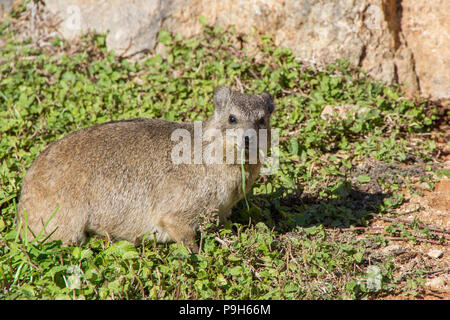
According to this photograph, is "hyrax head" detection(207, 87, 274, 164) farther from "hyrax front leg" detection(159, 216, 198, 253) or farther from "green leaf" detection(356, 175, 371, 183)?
"green leaf" detection(356, 175, 371, 183)

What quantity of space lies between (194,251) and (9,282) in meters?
1.54

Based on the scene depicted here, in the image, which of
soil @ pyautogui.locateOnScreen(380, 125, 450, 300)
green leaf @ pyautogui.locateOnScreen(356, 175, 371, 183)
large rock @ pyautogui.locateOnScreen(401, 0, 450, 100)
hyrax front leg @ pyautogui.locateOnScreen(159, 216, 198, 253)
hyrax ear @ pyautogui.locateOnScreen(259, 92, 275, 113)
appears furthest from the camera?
large rock @ pyautogui.locateOnScreen(401, 0, 450, 100)

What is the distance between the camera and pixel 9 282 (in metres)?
4.09

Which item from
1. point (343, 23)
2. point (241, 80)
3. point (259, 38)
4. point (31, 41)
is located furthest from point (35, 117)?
point (343, 23)

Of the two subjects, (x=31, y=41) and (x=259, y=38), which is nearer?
(x=259, y=38)

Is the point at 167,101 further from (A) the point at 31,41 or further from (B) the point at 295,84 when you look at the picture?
(A) the point at 31,41

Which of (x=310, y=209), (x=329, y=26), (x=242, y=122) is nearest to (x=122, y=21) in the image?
(x=329, y=26)

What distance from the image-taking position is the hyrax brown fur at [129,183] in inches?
181

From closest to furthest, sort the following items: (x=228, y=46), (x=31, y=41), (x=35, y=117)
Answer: (x=35, y=117) < (x=228, y=46) < (x=31, y=41)

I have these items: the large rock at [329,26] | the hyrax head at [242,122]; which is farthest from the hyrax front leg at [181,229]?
the large rock at [329,26]

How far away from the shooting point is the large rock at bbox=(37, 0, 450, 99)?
716 cm

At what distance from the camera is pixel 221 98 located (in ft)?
16.6

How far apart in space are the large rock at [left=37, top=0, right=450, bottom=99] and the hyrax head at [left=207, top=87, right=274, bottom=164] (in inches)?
100

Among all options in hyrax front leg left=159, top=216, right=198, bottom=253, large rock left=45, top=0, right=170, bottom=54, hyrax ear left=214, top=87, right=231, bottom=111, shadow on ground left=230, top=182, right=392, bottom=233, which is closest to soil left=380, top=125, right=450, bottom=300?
shadow on ground left=230, top=182, right=392, bottom=233
